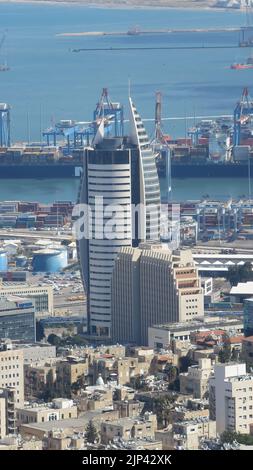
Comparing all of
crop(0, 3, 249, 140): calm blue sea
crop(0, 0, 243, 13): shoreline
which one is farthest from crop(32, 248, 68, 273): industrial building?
crop(0, 0, 243, 13): shoreline

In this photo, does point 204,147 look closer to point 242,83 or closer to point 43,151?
point 43,151

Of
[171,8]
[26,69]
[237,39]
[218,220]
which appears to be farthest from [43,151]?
[171,8]

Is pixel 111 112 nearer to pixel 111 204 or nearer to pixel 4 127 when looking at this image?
pixel 4 127

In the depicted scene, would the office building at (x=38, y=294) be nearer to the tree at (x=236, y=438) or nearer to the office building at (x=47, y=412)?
the office building at (x=47, y=412)

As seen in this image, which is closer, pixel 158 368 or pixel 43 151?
pixel 158 368

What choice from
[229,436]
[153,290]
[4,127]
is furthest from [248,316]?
[4,127]

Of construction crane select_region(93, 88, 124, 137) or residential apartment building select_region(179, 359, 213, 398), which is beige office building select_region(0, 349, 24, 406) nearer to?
→ residential apartment building select_region(179, 359, 213, 398)
